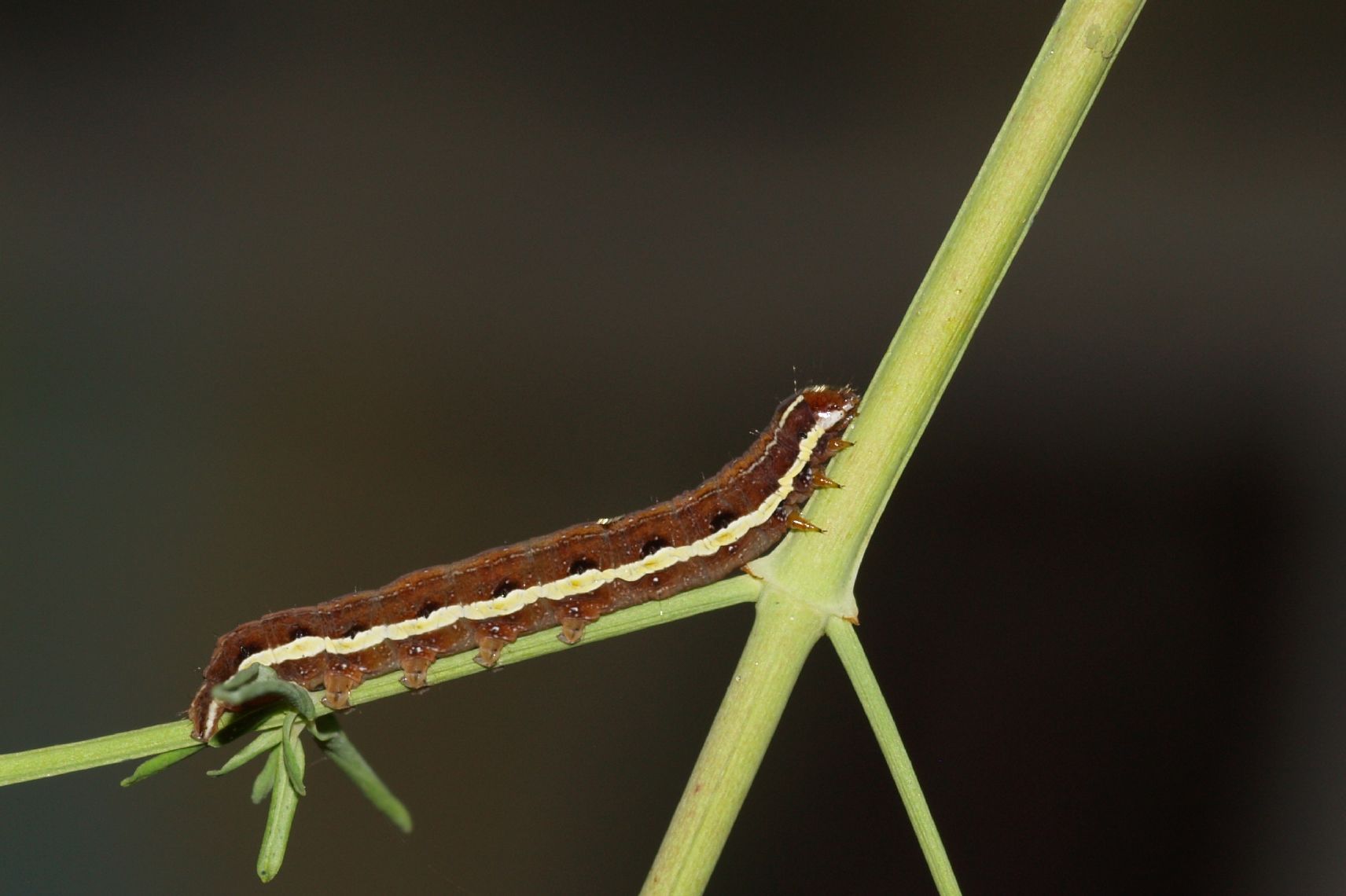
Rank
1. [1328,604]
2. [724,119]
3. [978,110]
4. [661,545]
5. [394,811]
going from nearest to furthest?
1. [394,811]
2. [661,545]
3. [1328,604]
4. [978,110]
5. [724,119]

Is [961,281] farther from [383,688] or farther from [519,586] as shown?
[519,586]

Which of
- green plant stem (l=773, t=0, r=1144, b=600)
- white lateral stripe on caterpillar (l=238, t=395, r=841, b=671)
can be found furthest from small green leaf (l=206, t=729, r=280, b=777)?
white lateral stripe on caterpillar (l=238, t=395, r=841, b=671)

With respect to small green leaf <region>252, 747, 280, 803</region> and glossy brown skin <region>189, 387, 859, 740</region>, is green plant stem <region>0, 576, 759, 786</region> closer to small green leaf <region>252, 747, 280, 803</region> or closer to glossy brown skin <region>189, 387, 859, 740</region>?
small green leaf <region>252, 747, 280, 803</region>

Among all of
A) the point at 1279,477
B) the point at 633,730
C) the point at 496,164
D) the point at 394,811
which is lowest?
the point at 633,730

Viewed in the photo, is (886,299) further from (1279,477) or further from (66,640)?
(66,640)

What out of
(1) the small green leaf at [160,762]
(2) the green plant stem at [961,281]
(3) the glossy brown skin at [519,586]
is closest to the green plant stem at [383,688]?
(1) the small green leaf at [160,762]

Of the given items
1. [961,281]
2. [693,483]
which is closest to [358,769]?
[961,281]

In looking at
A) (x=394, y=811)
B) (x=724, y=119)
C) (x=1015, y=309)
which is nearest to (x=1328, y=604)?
(x=1015, y=309)
